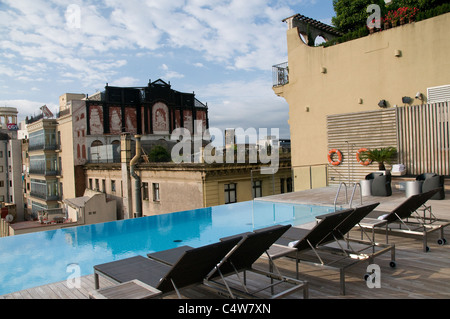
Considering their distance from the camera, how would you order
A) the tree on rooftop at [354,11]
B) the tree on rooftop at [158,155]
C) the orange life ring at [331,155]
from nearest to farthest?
1. the orange life ring at [331,155]
2. the tree on rooftop at [354,11]
3. the tree on rooftop at [158,155]

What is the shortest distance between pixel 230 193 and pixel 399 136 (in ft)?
35.2

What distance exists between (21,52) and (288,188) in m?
10.4

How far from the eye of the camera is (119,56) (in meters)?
11.1

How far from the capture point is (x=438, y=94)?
11.0m

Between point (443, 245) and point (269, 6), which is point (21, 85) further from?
point (443, 245)

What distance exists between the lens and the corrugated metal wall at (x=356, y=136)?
1170 centimetres

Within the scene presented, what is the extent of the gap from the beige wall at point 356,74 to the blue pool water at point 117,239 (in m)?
5.89

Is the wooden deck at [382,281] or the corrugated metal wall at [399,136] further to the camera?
the corrugated metal wall at [399,136]

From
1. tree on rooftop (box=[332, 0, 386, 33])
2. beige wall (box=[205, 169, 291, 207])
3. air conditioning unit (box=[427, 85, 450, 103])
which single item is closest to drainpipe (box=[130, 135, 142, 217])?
beige wall (box=[205, 169, 291, 207])

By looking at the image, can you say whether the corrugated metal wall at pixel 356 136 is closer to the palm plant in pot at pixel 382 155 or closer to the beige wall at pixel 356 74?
the palm plant in pot at pixel 382 155

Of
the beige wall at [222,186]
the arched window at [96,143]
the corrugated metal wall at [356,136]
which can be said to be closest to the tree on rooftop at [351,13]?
the corrugated metal wall at [356,136]

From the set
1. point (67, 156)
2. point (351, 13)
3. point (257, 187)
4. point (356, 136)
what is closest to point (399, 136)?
point (356, 136)

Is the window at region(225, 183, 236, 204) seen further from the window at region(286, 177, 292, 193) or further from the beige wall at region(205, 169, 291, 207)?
the window at region(286, 177, 292, 193)

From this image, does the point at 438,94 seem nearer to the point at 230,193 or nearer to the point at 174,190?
the point at 230,193
